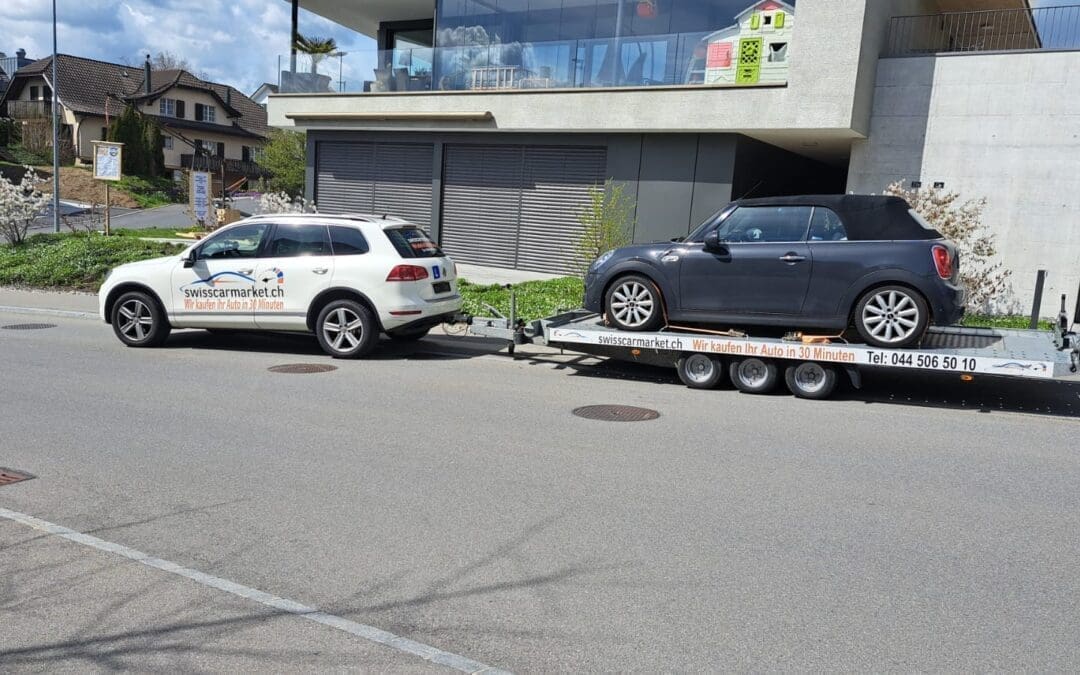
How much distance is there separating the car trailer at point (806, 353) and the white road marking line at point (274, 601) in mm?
5965


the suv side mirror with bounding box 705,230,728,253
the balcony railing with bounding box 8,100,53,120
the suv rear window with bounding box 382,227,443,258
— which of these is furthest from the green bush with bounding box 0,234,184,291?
the balcony railing with bounding box 8,100,53,120

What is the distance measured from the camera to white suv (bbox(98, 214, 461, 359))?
445 inches

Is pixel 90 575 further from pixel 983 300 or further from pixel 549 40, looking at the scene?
pixel 549 40

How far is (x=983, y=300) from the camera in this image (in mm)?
16047

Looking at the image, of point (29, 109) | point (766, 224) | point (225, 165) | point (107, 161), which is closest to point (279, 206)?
point (107, 161)

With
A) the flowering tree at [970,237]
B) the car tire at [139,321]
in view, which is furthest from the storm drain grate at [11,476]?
the flowering tree at [970,237]

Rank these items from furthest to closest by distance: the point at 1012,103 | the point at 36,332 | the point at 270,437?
1. the point at 1012,103
2. the point at 36,332
3. the point at 270,437

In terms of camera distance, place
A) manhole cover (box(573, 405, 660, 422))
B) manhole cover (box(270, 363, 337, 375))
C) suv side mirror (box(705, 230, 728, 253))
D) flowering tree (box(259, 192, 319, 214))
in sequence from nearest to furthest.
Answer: manhole cover (box(573, 405, 660, 422))
suv side mirror (box(705, 230, 728, 253))
manhole cover (box(270, 363, 337, 375))
flowering tree (box(259, 192, 319, 214))

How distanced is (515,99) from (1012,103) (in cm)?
1002

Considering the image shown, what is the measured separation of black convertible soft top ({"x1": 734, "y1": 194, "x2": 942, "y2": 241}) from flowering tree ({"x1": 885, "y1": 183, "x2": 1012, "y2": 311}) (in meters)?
6.59

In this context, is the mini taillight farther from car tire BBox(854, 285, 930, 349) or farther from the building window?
the building window

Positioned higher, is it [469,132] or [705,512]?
[469,132]

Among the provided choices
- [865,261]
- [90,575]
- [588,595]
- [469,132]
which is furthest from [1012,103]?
[90,575]

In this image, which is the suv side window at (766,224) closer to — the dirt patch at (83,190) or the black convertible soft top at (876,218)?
the black convertible soft top at (876,218)
